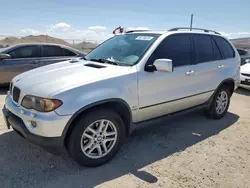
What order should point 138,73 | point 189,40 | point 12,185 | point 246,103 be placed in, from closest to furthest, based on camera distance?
point 12,185 < point 138,73 < point 189,40 < point 246,103

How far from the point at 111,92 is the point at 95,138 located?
62 centimetres

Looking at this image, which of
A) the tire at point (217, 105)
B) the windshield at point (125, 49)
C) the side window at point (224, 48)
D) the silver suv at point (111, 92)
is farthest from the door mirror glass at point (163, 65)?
the side window at point (224, 48)

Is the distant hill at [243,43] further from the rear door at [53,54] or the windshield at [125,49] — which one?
the windshield at [125,49]

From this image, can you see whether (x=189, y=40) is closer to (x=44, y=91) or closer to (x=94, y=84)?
(x=94, y=84)

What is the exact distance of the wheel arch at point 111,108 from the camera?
2.89 metres

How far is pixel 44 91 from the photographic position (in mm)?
2875

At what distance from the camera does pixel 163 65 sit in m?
3.39

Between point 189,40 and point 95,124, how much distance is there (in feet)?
7.68

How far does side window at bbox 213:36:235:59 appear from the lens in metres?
5.06

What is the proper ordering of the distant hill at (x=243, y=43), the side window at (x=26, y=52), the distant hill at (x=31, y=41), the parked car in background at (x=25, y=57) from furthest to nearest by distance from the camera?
the distant hill at (x=243, y=43)
the distant hill at (x=31, y=41)
the side window at (x=26, y=52)
the parked car in background at (x=25, y=57)

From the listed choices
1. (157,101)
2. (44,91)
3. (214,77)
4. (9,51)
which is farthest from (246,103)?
(9,51)

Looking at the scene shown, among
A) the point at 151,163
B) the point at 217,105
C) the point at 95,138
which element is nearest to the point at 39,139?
the point at 95,138

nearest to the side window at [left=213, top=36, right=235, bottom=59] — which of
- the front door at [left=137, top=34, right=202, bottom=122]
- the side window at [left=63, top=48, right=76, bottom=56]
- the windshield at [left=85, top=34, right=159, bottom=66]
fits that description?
the front door at [left=137, top=34, right=202, bottom=122]

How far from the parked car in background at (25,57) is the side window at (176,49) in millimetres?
4617
